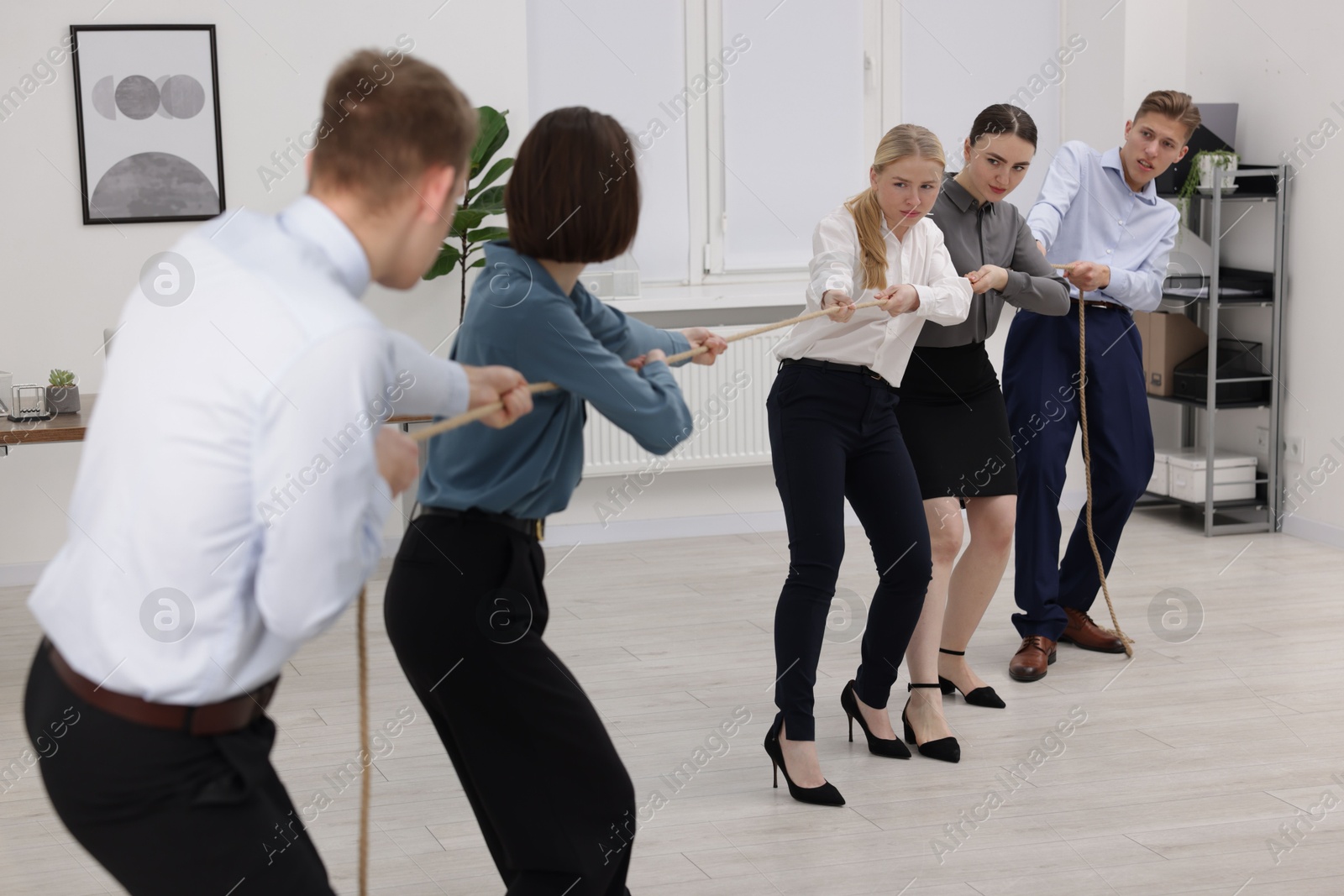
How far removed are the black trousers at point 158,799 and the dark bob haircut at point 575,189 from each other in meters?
0.81

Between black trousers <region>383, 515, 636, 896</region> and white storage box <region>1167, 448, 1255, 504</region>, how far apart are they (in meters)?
4.39

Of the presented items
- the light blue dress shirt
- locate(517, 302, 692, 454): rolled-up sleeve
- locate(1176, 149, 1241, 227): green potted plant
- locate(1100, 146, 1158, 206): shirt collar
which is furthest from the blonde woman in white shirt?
locate(1176, 149, 1241, 227): green potted plant

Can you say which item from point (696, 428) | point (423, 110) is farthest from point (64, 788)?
point (696, 428)

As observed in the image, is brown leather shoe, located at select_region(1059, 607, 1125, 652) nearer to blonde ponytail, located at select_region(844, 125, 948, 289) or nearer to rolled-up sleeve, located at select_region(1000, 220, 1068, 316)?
rolled-up sleeve, located at select_region(1000, 220, 1068, 316)

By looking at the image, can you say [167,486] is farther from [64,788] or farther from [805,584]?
[805,584]

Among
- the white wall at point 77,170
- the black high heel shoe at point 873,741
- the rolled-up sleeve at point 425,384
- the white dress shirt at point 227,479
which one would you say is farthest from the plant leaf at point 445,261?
the white dress shirt at point 227,479

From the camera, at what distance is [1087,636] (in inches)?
155

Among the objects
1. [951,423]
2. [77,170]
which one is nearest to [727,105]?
[77,170]

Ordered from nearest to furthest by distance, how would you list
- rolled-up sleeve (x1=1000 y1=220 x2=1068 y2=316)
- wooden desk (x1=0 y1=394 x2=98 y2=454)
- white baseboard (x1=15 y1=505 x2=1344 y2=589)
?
rolled-up sleeve (x1=1000 y1=220 x2=1068 y2=316)
wooden desk (x1=0 y1=394 x2=98 y2=454)
white baseboard (x1=15 y1=505 x2=1344 y2=589)

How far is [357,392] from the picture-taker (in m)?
1.10

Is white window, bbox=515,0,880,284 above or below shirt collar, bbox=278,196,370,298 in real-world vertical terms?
above

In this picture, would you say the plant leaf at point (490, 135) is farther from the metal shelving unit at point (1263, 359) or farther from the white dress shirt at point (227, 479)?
the white dress shirt at point (227, 479)

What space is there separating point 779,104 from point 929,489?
3065mm

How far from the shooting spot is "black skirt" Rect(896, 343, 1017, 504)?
312 cm
